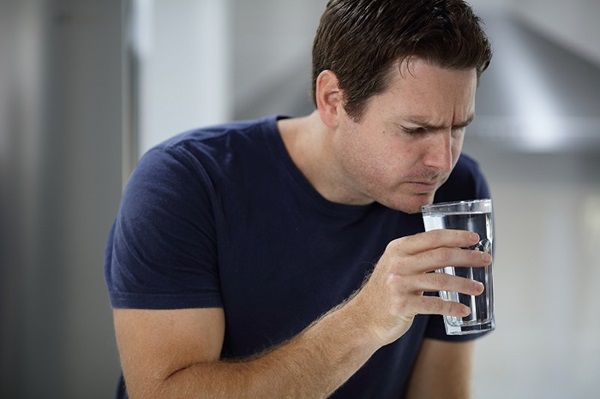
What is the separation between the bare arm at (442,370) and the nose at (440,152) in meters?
0.39

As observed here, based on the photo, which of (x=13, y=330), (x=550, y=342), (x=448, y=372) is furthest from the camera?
(x=550, y=342)

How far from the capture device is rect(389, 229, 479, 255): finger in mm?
1055

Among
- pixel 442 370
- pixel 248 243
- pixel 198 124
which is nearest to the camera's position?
pixel 248 243

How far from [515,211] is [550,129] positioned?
0.46 metres

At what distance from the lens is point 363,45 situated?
128 centimetres

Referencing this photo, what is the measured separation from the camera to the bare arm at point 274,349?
1.12 metres

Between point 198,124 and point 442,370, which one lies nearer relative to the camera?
point 442,370

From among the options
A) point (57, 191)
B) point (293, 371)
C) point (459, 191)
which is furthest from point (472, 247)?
point (57, 191)

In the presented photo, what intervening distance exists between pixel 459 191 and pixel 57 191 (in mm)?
A: 984

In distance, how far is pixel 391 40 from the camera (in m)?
1.25

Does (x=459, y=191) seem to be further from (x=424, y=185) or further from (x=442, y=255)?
(x=442, y=255)

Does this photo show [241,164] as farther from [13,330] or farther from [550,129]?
[550,129]

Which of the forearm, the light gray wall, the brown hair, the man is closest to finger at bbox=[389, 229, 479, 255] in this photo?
the man

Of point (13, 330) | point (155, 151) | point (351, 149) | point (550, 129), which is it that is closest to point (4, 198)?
point (13, 330)
